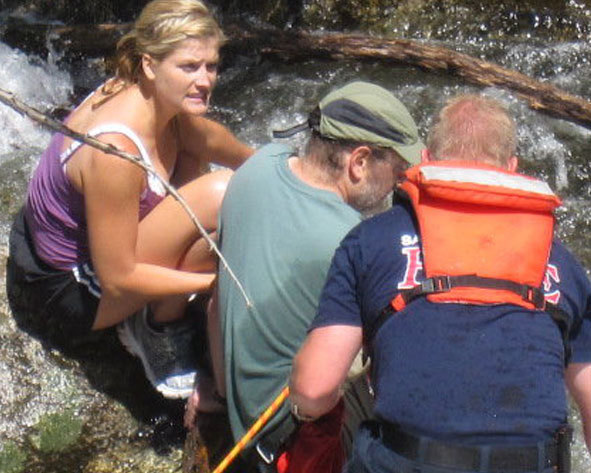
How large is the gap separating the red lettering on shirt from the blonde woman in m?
1.02

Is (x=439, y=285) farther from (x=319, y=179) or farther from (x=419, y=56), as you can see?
(x=419, y=56)

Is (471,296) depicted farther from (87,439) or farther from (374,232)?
(87,439)

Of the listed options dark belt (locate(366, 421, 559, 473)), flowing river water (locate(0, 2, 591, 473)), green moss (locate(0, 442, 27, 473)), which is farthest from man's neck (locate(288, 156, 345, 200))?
green moss (locate(0, 442, 27, 473))

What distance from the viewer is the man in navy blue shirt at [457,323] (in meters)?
2.72

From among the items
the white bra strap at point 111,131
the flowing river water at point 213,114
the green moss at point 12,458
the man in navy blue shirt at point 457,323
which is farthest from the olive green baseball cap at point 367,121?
the green moss at point 12,458

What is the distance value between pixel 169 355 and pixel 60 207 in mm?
571

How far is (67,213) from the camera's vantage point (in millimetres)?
3836

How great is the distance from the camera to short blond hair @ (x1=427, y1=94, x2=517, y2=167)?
115 inches

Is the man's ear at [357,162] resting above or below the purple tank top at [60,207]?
above

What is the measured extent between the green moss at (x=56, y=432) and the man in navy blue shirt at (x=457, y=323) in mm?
1352

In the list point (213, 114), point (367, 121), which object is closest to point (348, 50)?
point (213, 114)

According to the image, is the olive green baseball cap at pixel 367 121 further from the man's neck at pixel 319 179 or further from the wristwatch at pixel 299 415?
the wristwatch at pixel 299 415

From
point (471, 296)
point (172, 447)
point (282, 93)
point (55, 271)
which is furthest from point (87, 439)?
point (282, 93)

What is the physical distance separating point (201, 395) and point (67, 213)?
69 centimetres
